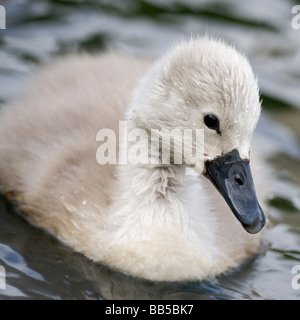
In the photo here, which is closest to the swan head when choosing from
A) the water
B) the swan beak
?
the swan beak

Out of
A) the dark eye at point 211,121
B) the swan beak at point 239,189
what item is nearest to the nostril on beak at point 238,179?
the swan beak at point 239,189

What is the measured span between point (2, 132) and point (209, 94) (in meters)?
1.82

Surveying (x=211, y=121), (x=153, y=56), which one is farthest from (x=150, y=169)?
(x=153, y=56)

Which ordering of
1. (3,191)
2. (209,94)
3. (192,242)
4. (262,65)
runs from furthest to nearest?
1. (262,65)
2. (3,191)
3. (192,242)
4. (209,94)

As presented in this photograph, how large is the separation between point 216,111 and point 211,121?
7 centimetres

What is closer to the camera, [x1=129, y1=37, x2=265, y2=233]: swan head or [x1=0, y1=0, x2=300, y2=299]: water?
[x1=129, y1=37, x2=265, y2=233]: swan head

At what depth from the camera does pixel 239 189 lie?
4523 mm

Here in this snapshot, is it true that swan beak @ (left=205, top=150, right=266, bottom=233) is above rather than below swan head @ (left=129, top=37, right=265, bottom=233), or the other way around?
below

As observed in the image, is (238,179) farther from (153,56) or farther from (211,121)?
(153,56)

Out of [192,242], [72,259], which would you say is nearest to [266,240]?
[192,242]

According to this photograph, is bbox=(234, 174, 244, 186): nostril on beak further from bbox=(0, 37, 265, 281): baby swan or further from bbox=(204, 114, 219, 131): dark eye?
bbox=(204, 114, 219, 131): dark eye

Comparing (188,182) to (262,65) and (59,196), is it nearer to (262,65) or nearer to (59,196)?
(59,196)

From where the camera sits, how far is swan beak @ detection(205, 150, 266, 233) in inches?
175

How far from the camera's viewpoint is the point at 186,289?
4.84m
